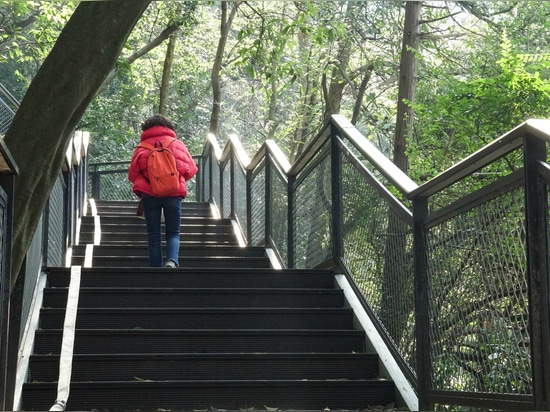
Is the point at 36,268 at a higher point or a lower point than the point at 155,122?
lower

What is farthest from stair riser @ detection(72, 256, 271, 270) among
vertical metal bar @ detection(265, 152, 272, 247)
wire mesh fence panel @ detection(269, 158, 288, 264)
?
vertical metal bar @ detection(265, 152, 272, 247)

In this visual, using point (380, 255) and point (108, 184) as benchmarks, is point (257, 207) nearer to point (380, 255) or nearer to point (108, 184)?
point (380, 255)

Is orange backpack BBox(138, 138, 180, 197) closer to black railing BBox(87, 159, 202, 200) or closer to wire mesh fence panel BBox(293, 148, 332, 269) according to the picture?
wire mesh fence panel BBox(293, 148, 332, 269)

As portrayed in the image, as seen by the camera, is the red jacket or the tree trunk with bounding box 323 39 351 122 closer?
the red jacket

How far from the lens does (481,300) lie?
159 inches

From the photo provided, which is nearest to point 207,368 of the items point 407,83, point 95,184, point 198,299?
point 198,299

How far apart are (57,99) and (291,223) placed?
4212 millimetres

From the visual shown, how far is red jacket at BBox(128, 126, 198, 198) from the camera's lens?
7875 millimetres

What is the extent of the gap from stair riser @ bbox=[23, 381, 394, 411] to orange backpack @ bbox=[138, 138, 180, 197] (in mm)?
3003

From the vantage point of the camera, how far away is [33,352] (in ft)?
18.3

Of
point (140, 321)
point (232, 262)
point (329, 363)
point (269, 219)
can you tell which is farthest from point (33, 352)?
point (269, 219)

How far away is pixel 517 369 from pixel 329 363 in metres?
2.02

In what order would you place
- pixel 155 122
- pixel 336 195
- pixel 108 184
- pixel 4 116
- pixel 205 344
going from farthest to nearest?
pixel 108 184 < pixel 4 116 < pixel 155 122 < pixel 336 195 < pixel 205 344

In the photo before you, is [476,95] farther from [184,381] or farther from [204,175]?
[204,175]
